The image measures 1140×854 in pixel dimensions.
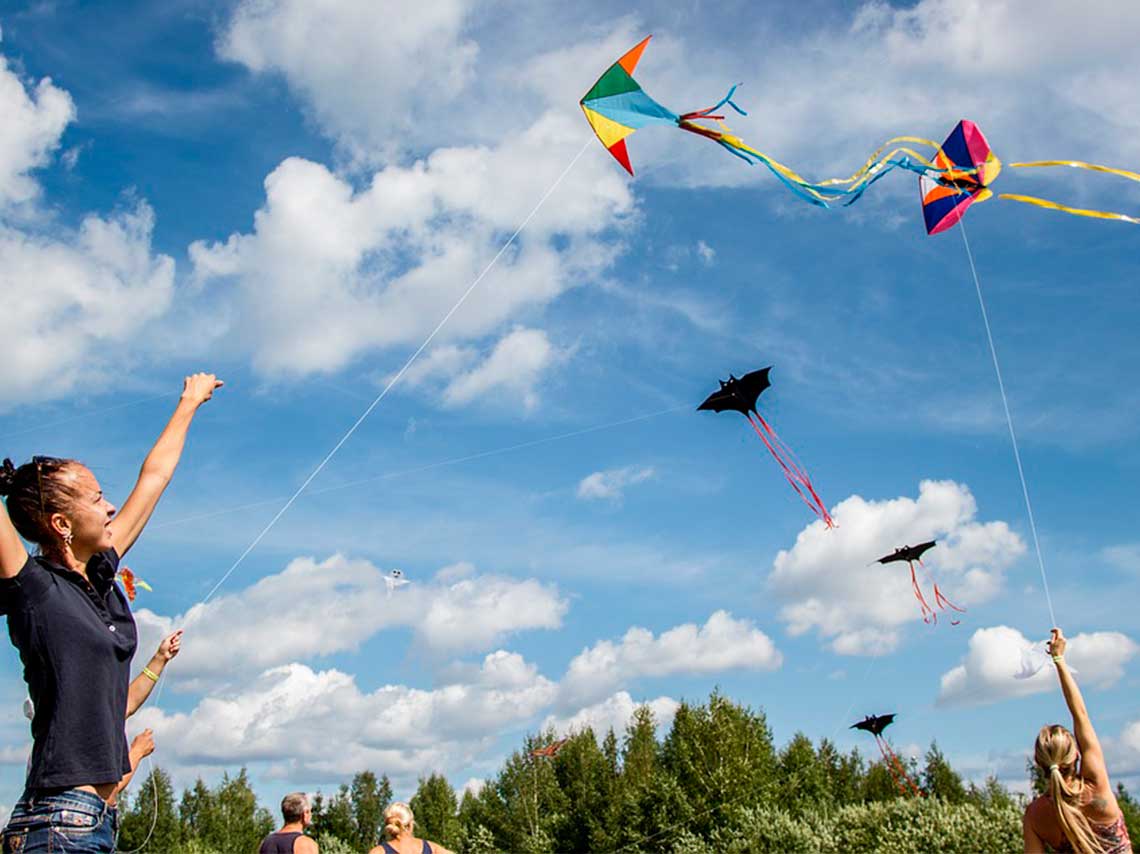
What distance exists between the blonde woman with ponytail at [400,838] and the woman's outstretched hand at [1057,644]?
11.5 ft

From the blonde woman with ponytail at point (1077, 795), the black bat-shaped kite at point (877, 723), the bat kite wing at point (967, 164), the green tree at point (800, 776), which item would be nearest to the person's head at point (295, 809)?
the blonde woman with ponytail at point (1077, 795)

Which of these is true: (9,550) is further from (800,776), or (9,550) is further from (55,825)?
(800,776)

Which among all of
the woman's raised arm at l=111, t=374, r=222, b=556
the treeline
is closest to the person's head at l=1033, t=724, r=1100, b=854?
the woman's raised arm at l=111, t=374, r=222, b=556

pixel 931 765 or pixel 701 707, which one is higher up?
pixel 701 707

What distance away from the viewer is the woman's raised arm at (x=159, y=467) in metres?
2.32

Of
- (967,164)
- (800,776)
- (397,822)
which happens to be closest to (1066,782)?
(397,822)

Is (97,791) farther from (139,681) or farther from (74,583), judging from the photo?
(139,681)

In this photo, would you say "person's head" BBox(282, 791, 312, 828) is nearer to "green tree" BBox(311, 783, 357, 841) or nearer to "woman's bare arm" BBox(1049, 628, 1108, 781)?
"woman's bare arm" BBox(1049, 628, 1108, 781)

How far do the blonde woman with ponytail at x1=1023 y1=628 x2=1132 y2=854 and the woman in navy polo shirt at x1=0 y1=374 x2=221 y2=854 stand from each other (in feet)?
11.9

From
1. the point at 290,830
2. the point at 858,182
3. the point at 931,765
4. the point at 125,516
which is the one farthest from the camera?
the point at 931,765

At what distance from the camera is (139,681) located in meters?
3.17

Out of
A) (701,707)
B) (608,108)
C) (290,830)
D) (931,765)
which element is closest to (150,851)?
(701,707)

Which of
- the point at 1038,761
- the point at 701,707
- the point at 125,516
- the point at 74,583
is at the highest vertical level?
the point at 701,707

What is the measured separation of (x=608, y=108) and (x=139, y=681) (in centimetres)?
513
